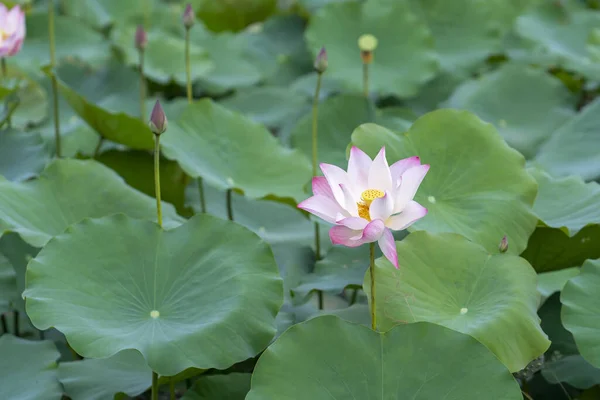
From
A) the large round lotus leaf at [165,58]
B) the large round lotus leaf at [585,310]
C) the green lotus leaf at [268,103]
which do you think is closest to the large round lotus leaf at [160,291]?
the large round lotus leaf at [585,310]

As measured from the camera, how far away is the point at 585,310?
4.04ft

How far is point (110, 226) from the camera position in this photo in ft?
4.42

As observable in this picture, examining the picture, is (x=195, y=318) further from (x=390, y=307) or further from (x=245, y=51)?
(x=245, y=51)

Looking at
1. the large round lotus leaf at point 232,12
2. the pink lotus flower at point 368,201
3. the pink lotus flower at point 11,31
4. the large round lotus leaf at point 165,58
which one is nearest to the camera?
the pink lotus flower at point 368,201

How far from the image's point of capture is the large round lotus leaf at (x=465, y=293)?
3.90 ft

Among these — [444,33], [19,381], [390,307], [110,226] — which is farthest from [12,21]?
[444,33]

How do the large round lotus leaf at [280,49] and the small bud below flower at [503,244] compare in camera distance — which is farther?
the large round lotus leaf at [280,49]

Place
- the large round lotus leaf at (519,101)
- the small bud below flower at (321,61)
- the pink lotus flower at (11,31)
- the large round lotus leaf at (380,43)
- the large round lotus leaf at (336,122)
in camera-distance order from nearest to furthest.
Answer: the small bud below flower at (321,61) < the pink lotus flower at (11,31) < the large round lotus leaf at (336,122) < the large round lotus leaf at (519,101) < the large round lotus leaf at (380,43)

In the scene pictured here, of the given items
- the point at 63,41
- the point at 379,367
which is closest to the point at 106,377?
the point at 379,367

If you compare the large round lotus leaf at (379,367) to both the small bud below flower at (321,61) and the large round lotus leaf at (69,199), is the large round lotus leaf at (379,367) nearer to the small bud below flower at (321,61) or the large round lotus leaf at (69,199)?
the large round lotus leaf at (69,199)

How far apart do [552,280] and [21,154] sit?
1230 millimetres

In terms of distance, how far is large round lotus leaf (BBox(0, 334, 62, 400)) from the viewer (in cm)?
130

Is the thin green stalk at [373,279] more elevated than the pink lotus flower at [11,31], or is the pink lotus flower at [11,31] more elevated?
the pink lotus flower at [11,31]

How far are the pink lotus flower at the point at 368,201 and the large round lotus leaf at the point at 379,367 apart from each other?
0.46 ft
